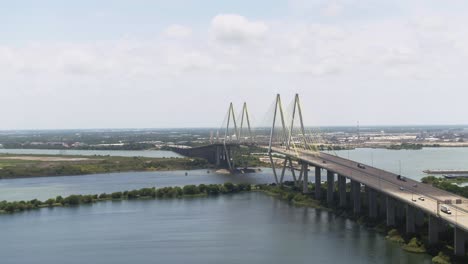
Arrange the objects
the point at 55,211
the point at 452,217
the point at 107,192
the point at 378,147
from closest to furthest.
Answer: the point at 452,217 → the point at 55,211 → the point at 107,192 → the point at 378,147

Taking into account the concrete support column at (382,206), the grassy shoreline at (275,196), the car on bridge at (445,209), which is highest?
the car on bridge at (445,209)

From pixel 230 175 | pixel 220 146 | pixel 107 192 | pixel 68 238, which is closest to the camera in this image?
pixel 68 238

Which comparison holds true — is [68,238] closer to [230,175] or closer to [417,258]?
[417,258]

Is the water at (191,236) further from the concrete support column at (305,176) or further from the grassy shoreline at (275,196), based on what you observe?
the concrete support column at (305,176)

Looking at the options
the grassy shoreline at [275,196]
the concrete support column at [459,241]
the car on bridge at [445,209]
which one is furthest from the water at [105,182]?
the concrete support column at [459,241]

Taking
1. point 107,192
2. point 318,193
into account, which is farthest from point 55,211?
point 318,193

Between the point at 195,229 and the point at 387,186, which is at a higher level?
the point at 387,186

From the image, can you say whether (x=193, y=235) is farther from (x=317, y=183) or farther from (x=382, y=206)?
(x=317, y=183)
